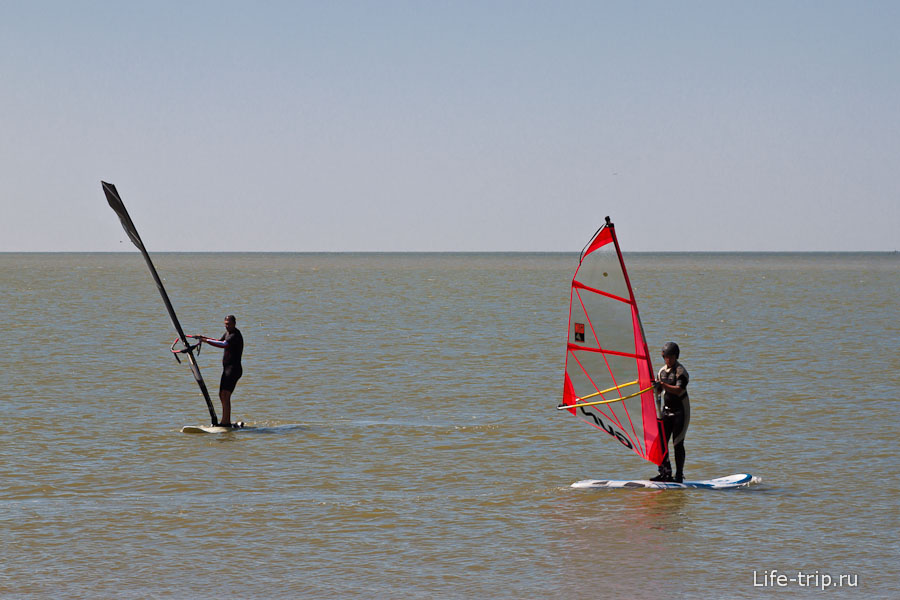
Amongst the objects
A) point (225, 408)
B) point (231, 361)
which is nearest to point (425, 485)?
point (231, 361)

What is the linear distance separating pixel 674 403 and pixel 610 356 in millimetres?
943

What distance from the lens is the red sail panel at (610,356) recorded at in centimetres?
1230

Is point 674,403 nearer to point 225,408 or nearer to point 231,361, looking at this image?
point 231,361

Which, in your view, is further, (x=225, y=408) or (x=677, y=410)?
(x=225, y=408)

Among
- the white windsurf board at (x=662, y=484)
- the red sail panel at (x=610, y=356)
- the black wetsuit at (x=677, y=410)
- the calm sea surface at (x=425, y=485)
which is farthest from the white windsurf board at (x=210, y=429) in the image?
the black wetsuit at (x=677, y=410)

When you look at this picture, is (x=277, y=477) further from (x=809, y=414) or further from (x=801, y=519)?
(x=809, y=414)

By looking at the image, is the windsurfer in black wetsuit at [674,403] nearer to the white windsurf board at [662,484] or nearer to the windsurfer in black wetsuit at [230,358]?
the white windsurf board at [662,484]

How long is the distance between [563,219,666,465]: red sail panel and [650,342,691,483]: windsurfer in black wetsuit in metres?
0.17

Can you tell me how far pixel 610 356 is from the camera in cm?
1265

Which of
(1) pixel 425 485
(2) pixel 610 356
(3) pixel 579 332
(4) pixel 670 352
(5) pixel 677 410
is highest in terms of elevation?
(3) pixel 579 332

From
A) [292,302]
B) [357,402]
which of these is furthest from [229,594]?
[292,302]

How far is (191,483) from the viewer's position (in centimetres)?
1283

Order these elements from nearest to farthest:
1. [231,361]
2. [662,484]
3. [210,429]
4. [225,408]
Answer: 1. [662,484]
2. [231,361]
3. [210,429]
4. [225,408]

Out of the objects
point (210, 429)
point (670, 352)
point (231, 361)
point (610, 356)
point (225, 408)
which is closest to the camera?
point (670, 352)
